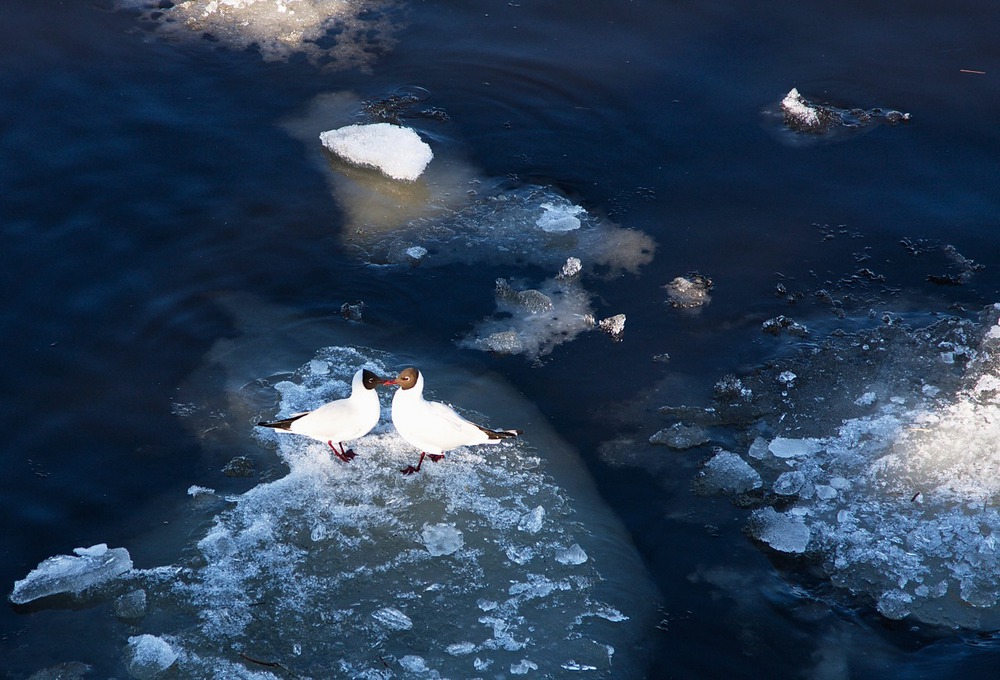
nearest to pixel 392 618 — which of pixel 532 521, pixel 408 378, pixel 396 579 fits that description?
pixel 396 579

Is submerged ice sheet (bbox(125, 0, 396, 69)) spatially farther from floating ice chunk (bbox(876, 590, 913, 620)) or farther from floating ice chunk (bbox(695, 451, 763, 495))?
floating ice chunk (bbox(876, 590, 913, 620))

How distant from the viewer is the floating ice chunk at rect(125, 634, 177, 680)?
4.36 meters

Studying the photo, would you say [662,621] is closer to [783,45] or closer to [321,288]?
[321,288]

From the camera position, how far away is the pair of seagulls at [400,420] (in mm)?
5074

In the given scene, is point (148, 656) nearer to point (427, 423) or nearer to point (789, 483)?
point (427, 423)

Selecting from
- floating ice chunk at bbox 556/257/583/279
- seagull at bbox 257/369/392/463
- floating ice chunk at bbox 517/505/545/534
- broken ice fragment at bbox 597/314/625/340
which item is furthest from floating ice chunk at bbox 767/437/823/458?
seagull at bbox 257/369/392/463

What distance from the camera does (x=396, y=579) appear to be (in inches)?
188

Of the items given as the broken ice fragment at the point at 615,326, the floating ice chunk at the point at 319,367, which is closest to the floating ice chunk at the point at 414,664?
the floating ice chunk at the point at 319,367

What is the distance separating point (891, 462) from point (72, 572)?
4.63 m

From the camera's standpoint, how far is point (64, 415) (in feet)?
18.6

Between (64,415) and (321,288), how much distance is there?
74.3 inches

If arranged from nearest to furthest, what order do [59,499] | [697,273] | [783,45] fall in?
[59,499], [697,273], [783,45]

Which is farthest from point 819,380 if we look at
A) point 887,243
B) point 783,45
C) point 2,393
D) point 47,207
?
point 47,207

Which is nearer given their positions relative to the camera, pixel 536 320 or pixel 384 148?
pixel 536 320
